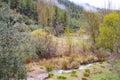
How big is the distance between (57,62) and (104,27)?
1081 centimetres

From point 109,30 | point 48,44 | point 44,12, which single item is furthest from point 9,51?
point 44,12

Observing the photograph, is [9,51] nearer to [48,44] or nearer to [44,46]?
[44,46]

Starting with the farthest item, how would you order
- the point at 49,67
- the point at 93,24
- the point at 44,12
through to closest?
the point at 44,12 → the point at 93,24 → the point at 49,67

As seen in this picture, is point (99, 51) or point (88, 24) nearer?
point (99, 51)

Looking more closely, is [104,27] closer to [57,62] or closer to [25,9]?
[57,62]

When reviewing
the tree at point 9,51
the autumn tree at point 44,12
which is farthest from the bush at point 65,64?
the autumn tree at point 44,12

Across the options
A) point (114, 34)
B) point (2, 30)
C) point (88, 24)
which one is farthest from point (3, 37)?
point (88, 24)

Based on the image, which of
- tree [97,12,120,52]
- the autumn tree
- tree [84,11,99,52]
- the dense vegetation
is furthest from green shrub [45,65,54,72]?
the autumn tree

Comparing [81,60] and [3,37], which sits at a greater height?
[3,37]

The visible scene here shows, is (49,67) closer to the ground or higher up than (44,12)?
closer to the ground

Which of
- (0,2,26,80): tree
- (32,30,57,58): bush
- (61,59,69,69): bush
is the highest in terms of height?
(0,2,26,80): tree

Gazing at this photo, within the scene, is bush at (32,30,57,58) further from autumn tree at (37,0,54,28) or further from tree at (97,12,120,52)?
autumn tree at (37,0,54,28)

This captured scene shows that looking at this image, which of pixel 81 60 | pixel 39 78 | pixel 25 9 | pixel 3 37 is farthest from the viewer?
pixel 25 9

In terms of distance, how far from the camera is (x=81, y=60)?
98.4 ft
